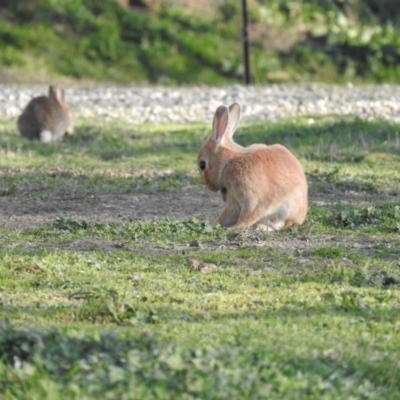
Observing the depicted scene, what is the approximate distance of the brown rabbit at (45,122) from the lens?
54.5 feet

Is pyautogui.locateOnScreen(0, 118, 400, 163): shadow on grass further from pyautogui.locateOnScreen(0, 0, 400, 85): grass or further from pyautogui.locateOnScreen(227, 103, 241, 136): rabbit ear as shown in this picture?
pyautogui.locateOnScreen(0, 0, 400, 85): grass

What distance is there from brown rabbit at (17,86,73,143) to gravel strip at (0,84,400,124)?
1501 mm

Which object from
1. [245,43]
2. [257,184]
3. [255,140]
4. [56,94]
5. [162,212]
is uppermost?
[245,43]

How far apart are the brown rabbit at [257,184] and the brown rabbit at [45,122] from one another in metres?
7.32

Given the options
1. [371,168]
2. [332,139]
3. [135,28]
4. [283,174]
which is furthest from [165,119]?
[135,28]

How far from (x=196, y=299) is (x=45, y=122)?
10065 mm

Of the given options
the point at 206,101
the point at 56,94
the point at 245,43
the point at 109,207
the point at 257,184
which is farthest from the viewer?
the point at 245,43

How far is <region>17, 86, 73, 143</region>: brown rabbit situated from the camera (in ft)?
54.5

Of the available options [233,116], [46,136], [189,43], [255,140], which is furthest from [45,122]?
[189,43]

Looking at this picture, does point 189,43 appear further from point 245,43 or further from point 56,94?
point 56,94

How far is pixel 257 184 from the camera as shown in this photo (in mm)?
9141

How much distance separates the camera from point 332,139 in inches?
596

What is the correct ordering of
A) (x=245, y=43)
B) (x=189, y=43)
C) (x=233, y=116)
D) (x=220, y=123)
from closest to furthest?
(x=220, y=123) < (x=233, y=116) < (x=245, y=43) < (x=189, y=43)

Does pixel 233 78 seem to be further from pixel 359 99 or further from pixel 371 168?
pixel 371 168
